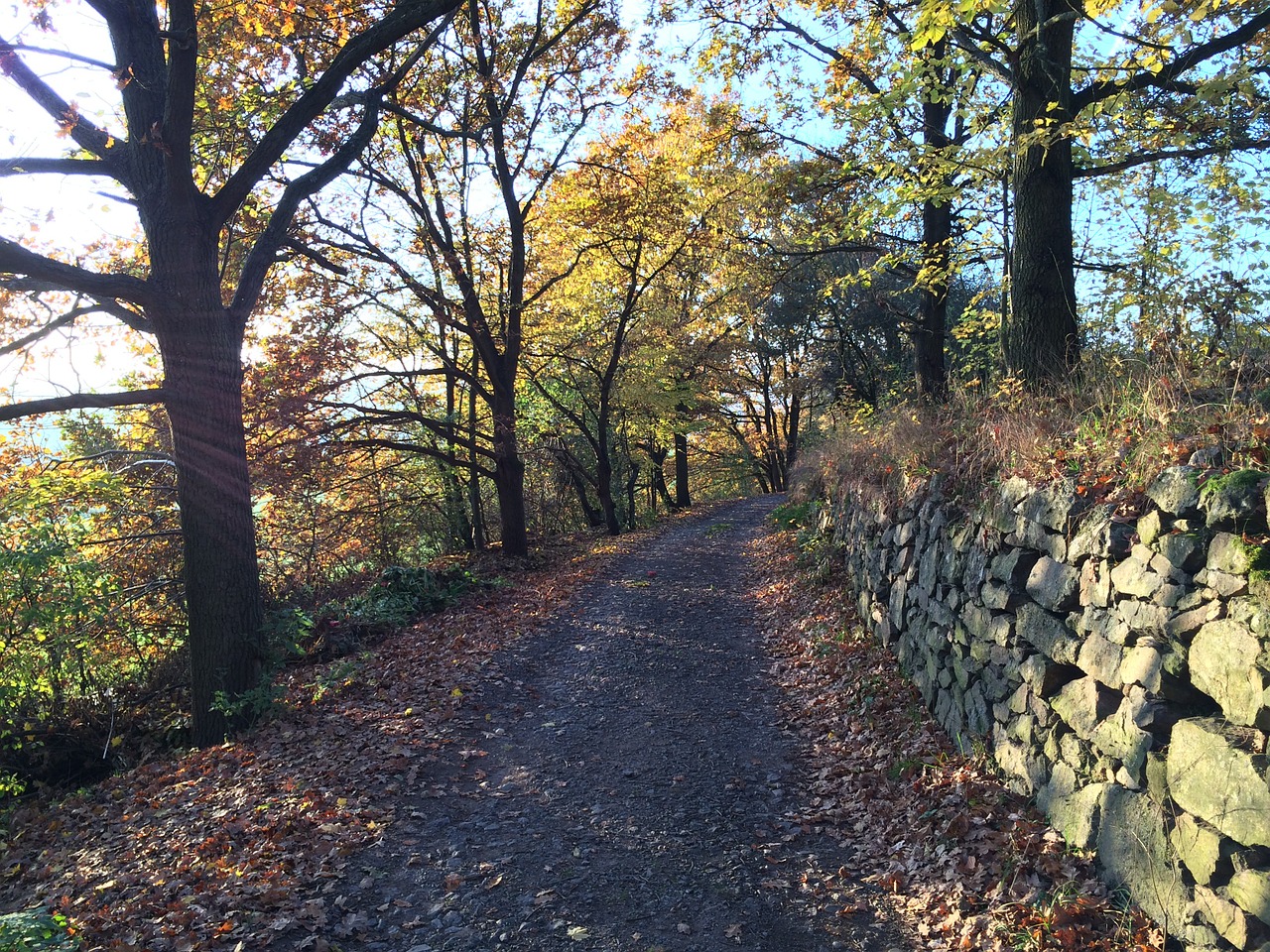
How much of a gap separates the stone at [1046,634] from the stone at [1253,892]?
54.6 inches

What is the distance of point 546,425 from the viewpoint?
848 inches

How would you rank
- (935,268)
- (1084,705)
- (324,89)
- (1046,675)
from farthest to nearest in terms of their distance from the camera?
Answer: 1. (935,268)
2. (324,89)
3. (1046,675)
4. (1084,705)

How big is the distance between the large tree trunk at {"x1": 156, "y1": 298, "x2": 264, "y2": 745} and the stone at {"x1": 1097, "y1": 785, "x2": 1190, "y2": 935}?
7.15 metres

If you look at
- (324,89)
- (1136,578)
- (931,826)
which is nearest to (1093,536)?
(1136,578)

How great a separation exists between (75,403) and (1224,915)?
8.53 m

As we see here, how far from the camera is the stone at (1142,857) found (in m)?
3.12

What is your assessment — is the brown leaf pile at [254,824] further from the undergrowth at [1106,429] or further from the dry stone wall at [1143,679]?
the undergrowth at [1106,429]

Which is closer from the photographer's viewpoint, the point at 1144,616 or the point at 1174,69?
the point at 1144,616

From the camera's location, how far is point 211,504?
7188 mm

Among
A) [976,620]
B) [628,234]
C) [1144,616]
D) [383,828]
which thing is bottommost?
[383,828]

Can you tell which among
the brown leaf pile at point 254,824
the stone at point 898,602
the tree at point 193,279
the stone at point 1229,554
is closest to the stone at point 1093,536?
the stone at point 1229,554

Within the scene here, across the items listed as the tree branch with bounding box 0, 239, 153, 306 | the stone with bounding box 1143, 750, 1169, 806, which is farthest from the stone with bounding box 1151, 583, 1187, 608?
the tree branch with bounding box 0, 239, 153, 306

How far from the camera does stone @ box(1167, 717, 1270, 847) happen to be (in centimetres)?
273

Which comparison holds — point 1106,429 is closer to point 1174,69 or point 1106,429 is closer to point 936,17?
point 936,17
